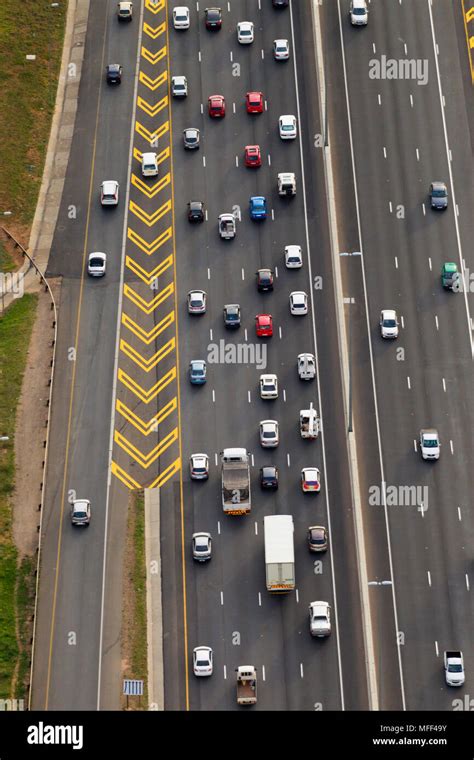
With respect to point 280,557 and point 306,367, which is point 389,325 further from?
point 280,557

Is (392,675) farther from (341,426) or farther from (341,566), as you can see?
(341,426)

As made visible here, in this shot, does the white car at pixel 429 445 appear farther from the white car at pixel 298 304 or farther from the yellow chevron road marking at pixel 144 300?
the yellow chevron road marking at pixel 144 300

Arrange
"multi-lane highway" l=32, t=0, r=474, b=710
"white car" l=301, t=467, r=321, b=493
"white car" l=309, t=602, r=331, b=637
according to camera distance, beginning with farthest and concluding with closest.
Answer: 1. "white car" l=301, t=467, r=321, b=493
2. "white car" l=309, t=602, r=331, b=637
3. "multi-lane highway" l=32, t=0, r=474, b=710

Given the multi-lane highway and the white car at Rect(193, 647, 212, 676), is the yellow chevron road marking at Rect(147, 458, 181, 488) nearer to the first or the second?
the multi-lane highway

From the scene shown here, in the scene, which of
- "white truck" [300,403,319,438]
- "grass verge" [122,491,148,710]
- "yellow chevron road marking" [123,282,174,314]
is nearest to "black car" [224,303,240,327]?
"yellow chevron road marking" [123,282,174,314]

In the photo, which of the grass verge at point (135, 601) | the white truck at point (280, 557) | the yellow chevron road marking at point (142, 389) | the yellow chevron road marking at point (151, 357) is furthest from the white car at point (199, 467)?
the yellow chevron road marking at point (151, 357)

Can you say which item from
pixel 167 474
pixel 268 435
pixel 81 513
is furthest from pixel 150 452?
pixel 268 435
